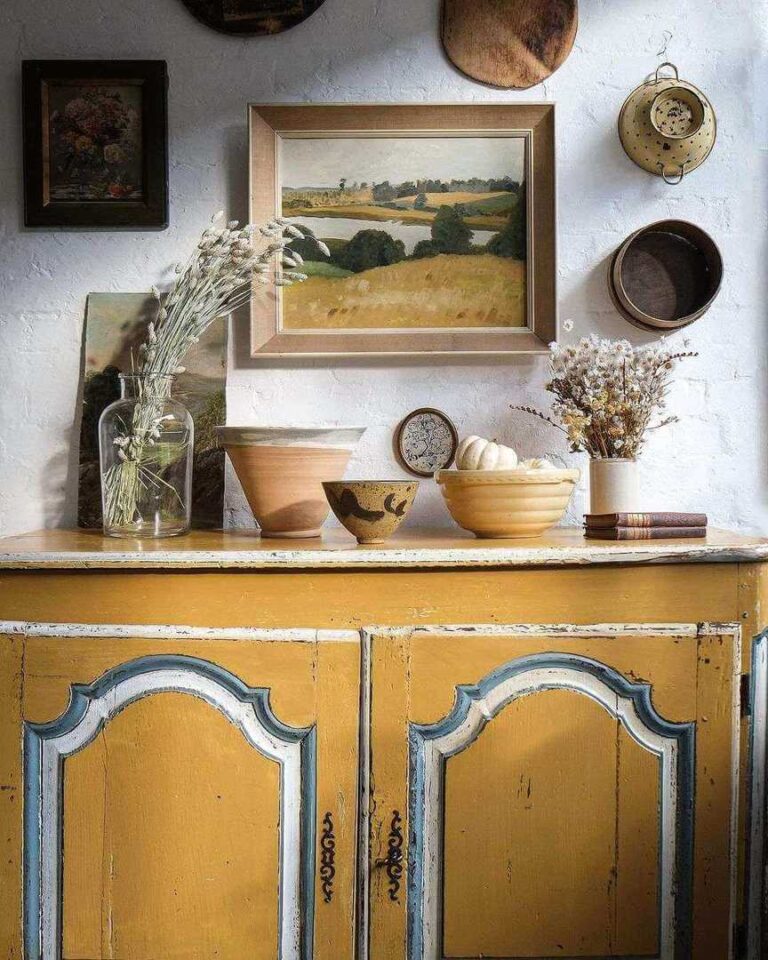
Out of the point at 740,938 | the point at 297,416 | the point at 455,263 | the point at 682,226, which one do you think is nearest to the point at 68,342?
the point at 297,416

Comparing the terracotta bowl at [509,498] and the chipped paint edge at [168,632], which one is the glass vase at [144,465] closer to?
the chipped paint edge at [168,632]

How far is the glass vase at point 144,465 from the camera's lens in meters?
1.98

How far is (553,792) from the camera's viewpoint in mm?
1690

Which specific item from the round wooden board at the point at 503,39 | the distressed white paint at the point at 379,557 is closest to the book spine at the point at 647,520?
the distressed white paint at the point at 379,557

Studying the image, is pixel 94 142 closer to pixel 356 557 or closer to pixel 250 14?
pixel 250 14

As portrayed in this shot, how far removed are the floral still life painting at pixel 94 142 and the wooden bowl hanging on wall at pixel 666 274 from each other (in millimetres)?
1364

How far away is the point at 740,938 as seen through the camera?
67.1 inches

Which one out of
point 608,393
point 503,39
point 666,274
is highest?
point 503,39

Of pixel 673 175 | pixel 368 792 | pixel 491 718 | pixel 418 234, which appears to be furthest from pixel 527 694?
pixel 673 175

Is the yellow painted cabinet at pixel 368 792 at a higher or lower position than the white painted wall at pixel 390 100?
lower

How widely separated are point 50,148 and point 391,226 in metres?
0.96

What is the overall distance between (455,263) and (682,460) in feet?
2.73

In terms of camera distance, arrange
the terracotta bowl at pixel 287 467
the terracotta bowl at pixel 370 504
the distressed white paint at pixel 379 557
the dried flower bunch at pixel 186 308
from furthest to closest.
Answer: the dried flower bunch at pixel 186 308 → the terracotta bowl at pixel 287 467 → the terracotta bowl at pixel 370 504 → the distressed white paint at pixel 379 557

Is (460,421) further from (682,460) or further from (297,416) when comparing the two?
(682,460)
